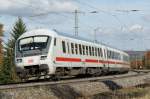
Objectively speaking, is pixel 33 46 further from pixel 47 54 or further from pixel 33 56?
pixel 47 54

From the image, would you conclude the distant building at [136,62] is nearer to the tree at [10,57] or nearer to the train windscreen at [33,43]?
the tree at [10,57]

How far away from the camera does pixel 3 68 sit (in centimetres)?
7531

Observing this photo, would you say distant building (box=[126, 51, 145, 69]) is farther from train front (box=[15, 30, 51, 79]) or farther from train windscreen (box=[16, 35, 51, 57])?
train front (box=[15, 30, 51, 79])

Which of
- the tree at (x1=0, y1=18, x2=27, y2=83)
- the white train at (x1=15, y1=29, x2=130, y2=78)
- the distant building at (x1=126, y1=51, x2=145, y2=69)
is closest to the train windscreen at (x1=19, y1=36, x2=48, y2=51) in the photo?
the white train at (x1=15, y1=29, x2=130, y2=78)

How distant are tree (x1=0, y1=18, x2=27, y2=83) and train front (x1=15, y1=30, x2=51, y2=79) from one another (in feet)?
136

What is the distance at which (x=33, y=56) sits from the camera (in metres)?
24.4

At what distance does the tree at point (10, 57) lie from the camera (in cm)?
7100

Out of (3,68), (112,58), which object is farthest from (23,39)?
(3,68)

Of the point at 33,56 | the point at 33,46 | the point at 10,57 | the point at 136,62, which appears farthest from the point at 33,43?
the point at 136,62

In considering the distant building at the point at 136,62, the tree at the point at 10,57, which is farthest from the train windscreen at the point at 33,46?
the distant building at the point at 136,62

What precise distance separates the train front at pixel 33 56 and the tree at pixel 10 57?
41470 mm

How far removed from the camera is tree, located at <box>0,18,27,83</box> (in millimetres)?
71000

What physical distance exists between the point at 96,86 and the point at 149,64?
108 m

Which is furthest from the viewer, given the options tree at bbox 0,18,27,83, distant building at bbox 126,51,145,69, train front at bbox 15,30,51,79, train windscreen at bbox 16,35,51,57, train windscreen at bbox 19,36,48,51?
distant building at bbox 126,51,145,69
